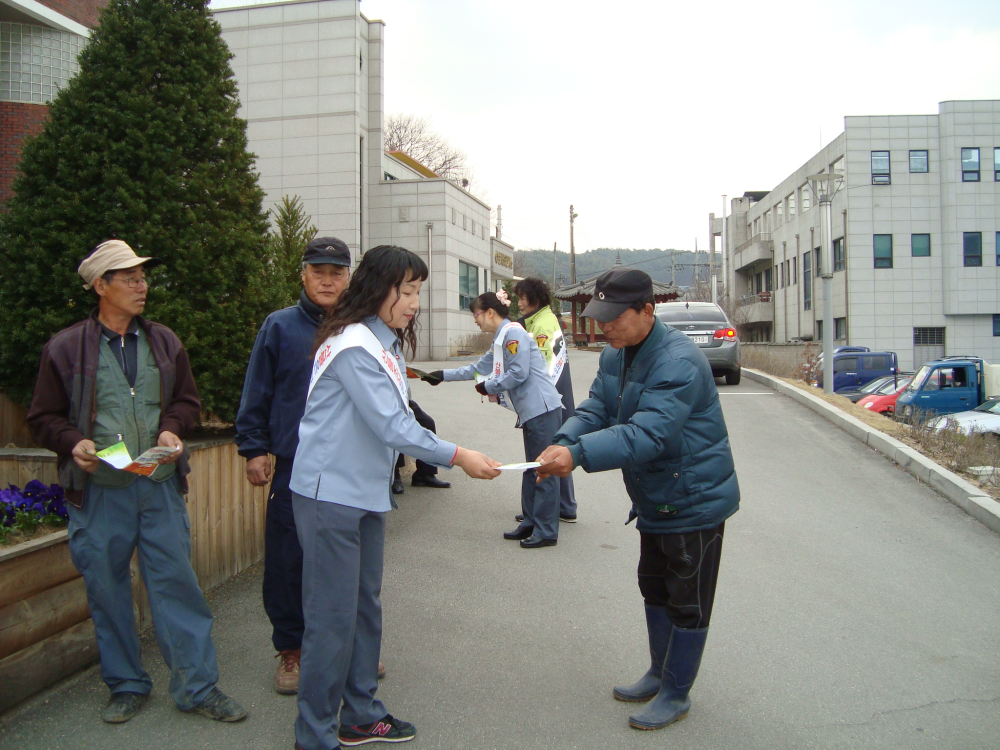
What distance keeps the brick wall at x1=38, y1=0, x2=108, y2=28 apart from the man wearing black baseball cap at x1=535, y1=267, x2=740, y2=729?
12546mm

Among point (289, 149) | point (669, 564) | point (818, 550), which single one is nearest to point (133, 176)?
point (669, 564)

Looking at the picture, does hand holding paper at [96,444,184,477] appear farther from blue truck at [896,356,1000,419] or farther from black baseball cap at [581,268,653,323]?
blue truck at [896,356,1000,419]

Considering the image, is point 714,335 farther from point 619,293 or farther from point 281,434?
point 281,434

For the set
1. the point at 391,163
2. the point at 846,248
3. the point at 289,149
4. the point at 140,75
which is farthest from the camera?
the point at 846,248

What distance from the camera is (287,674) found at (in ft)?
12.3

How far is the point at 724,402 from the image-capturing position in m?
14.3

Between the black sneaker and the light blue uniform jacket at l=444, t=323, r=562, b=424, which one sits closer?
the black sneaker

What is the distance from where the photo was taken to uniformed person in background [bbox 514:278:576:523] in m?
6.58

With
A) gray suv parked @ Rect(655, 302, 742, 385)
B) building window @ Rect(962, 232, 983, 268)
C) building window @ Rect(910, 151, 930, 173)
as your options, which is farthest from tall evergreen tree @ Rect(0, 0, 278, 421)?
building window @ Rect(962, 232, 983, 268)

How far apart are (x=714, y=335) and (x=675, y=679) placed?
13.6 meters

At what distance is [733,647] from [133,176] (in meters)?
4.98

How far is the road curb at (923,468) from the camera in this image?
22.7 feet

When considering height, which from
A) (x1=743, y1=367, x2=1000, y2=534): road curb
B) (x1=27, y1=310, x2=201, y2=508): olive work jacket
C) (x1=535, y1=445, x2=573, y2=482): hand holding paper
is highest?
(x1=27, y1=310, x2=201, y2=508): olive work jacket

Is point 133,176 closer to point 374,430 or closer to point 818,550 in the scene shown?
point 374,430
